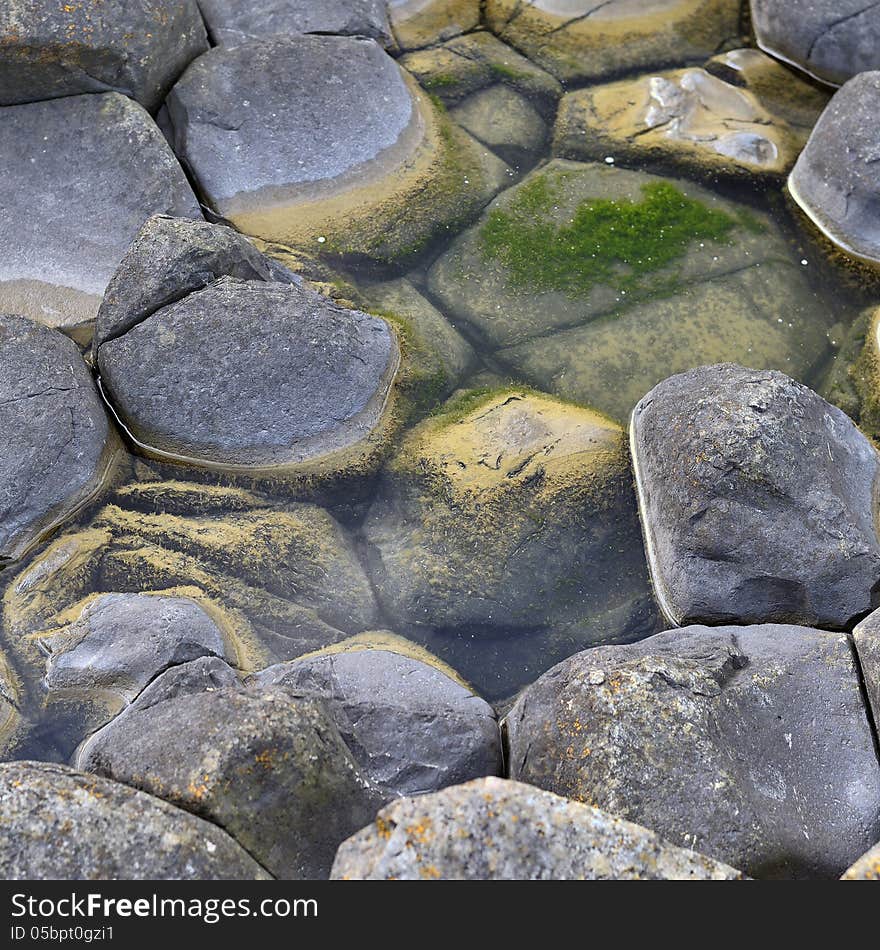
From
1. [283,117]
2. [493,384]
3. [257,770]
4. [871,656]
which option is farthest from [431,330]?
[257,770]

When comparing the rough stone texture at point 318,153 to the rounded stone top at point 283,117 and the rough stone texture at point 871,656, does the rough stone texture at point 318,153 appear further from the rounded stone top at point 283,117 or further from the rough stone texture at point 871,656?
the rough stone texture at point 871,656

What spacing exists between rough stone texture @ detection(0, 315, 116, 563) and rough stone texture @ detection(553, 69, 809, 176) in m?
2.55

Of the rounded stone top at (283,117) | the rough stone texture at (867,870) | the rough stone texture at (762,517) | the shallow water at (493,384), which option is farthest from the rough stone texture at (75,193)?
the rough stone texture at (867,870)

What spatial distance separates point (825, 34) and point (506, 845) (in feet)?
15.0

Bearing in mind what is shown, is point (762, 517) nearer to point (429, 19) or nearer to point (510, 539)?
point (510, 539)

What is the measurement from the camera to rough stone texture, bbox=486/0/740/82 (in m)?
5.18

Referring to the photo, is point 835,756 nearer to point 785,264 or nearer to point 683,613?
point 683,613

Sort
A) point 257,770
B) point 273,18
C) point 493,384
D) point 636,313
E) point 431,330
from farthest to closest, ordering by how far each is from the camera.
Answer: point 273,18
point 636,313
point 431,330
point 493,384
point 257,770

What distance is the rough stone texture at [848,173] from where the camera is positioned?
14.3ft

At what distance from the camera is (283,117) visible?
14.8 ft

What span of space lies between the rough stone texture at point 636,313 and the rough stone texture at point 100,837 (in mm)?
2337

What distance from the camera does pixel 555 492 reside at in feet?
11.7
